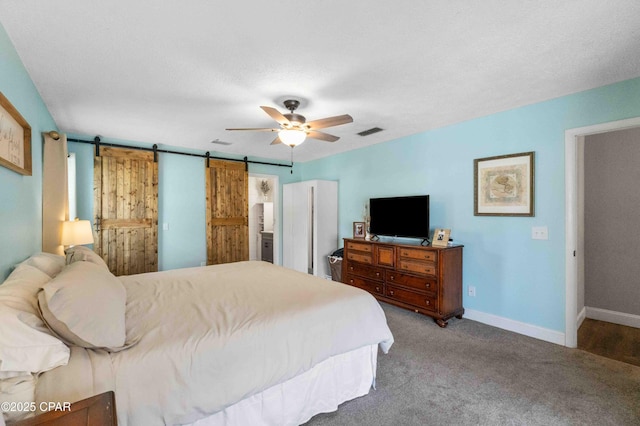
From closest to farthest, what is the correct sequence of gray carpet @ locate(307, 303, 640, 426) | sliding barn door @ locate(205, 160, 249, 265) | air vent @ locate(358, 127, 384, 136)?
gray carpet @ locate(307, 303, 640, 426) → air vent @ locate(358, 127, 384, 136) → sliding barn door @ locate(205, 160, 249, 265)

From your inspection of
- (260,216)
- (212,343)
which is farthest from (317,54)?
(260,216)

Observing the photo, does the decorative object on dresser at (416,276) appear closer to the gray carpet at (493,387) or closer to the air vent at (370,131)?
the gray carpet at (493,387)

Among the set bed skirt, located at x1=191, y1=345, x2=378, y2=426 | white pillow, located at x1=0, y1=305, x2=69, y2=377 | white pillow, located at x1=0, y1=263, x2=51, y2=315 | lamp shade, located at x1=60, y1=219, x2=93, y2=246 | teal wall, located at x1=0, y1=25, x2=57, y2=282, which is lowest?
bed skirt, located at x1=191, y1=345, x2=378, y2=426

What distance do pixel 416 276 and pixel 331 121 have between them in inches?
82.5

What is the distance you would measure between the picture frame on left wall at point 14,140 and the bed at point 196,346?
648mm

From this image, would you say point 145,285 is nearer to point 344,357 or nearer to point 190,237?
point 344,357

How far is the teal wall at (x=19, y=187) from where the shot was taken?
1725 mm

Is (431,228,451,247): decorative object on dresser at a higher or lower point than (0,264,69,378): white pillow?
higher

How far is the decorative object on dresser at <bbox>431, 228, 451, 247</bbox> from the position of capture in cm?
343

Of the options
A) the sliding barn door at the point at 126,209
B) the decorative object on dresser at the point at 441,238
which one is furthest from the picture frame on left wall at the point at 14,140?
the decorative object on dresser at the point at 441,238

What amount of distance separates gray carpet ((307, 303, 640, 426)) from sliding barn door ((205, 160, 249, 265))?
3.35m

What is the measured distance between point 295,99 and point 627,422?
337cm

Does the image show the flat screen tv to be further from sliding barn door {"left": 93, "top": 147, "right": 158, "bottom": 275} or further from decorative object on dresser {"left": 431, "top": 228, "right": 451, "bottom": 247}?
sliding barn door {"left": 93, "top": 147, "right": 158, "bottom": 275}

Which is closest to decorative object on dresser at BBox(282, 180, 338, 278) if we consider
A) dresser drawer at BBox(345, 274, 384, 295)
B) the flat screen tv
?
dresser drawer at BBox(345, 274, 384, 295)
